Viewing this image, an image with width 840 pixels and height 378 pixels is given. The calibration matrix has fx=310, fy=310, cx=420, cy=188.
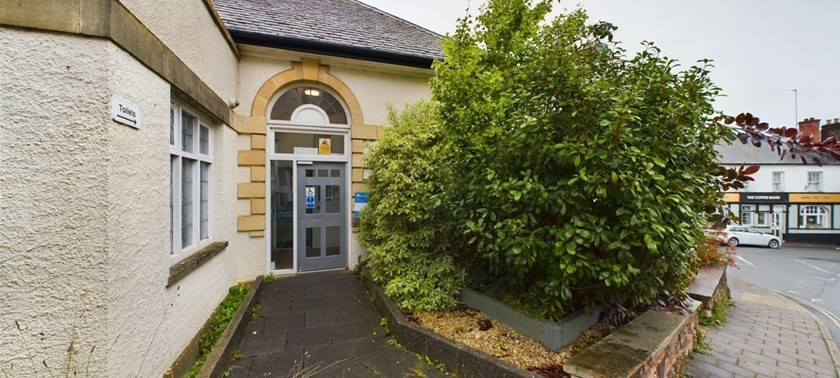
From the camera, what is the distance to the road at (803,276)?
7.35m

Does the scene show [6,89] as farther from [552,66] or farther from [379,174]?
[552,66]

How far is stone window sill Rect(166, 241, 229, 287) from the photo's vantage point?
303 cm

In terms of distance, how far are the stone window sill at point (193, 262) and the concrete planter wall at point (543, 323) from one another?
3399 mm

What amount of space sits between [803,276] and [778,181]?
1561 centimetres

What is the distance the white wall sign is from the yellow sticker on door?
12.7 ft

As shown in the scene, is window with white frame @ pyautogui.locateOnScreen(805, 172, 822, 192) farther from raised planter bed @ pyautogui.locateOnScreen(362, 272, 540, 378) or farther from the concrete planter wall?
raised planter bed @ pyautogui.locateOnScreen(362, 272, 540, 378)

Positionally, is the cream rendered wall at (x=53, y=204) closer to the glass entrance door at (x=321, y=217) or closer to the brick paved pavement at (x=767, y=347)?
the glass entrance door at (x=321, y=217)

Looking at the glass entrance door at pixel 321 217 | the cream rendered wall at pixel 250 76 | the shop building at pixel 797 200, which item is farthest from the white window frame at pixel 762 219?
the cream rendered wall at pixel 250 76

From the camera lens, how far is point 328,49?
5.92 metres

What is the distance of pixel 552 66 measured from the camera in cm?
319

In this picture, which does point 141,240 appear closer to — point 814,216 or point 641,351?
point 641,351

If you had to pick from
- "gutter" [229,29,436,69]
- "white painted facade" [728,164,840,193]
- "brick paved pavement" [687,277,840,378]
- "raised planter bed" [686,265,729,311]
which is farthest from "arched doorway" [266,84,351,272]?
"white painted facade" [728,164,840,193]

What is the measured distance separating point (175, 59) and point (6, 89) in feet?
4.55

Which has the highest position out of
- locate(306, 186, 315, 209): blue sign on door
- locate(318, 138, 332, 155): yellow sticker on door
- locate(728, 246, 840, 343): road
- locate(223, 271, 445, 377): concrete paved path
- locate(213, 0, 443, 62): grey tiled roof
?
locate(213, 0, 443, 62): grey tiled roof
